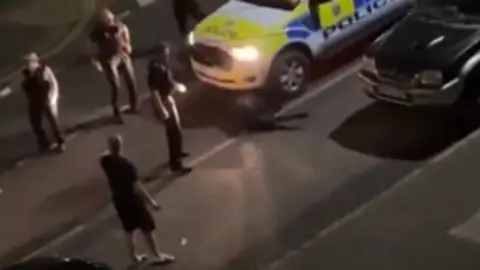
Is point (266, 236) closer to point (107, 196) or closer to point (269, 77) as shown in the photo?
point (107, 196)

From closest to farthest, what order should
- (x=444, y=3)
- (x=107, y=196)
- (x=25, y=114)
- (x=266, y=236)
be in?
(x=266, y=236) < (x=107, y=196) < (x=444, y=3) < (x=25, y=114)

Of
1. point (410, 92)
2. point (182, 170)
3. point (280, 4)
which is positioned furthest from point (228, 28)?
point (410, 92)

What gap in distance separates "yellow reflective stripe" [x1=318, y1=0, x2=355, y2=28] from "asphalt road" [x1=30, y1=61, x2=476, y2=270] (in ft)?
3.24

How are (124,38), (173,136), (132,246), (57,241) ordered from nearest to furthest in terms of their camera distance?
(132,246) → (57,241) → (173,136) → (124,38)

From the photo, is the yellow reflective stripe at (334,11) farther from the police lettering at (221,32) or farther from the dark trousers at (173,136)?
the dark trousers at (173,136)

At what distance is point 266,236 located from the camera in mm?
12992

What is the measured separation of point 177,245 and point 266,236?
976mm

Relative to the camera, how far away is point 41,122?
15.5 m

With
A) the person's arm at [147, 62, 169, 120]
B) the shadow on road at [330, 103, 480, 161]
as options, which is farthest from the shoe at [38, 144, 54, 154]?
the shadow on road at [330, 103, 480, 161]

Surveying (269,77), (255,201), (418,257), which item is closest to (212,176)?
(255,201)

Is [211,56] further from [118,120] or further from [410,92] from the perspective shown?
[410,92]

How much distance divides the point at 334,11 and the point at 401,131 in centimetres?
205

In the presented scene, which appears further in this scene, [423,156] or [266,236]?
[423,156]

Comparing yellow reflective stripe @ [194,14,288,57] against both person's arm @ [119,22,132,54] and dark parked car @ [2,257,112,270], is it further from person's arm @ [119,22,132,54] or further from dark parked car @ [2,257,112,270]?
dark parked car @ [2,257,112,270]
